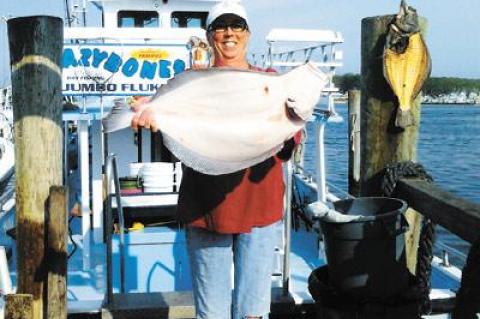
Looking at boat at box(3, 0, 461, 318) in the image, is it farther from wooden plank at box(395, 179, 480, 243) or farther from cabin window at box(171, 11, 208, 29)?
Result: wooden plank at box(395, 179, 480, 243)

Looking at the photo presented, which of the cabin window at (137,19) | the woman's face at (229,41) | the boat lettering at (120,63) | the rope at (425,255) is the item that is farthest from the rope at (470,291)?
the cabin window at (137,19)

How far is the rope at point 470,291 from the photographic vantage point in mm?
2279

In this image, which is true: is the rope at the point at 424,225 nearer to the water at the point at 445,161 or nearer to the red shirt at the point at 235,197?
the red shirt at the point at 235,197

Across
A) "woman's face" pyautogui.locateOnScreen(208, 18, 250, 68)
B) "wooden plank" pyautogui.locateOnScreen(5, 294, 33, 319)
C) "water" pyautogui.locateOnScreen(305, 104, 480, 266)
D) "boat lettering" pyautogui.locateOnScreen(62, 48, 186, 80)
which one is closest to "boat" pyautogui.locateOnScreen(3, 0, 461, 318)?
"boat lettering" pyautogui.locateOnScreen(62, 48, 186, 80)

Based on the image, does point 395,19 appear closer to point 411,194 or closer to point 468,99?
point 411,194

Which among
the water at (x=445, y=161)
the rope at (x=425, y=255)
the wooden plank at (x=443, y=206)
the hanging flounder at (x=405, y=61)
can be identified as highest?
the hanging flounder at (x=405, y=61)

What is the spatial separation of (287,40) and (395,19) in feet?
13.7

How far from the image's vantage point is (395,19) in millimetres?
3428

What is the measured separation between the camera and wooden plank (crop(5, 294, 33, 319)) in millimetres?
3463

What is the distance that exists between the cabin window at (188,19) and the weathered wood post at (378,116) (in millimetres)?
5901

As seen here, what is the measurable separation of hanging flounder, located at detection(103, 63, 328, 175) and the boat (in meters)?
0.88

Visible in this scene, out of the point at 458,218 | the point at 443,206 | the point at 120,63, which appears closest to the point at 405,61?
the point at 443,206

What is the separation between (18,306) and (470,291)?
2569mm


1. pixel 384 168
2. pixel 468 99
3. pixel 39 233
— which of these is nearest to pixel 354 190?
pixel 384 168
